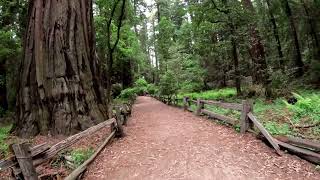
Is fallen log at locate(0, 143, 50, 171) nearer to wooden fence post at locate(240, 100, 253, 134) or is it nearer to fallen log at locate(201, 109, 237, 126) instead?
wooden fence post at locate(240, 100, 253, 134)

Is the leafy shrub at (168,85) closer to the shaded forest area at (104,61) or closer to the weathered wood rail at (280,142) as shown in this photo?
the shaded forest area at (104,61)

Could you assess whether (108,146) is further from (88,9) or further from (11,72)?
(11,72)

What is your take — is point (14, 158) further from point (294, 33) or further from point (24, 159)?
point (294, 33)

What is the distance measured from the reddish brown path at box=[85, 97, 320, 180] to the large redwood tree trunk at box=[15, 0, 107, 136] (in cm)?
174

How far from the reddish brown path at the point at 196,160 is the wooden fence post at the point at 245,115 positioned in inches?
10.7

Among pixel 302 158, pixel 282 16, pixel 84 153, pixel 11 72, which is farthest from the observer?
pixel 282 16

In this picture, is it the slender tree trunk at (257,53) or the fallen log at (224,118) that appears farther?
the slender tree trunk at (257,53)

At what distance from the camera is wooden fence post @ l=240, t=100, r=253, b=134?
840 centimetres

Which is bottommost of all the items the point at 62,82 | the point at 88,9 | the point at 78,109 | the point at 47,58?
the point at 78,109

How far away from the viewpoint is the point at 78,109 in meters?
9.58

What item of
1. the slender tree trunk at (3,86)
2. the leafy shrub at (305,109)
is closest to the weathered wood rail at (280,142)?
the leafy shrub at (305,109)

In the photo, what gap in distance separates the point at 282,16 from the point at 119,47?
47.9 ft

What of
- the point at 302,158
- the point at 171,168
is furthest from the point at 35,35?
the point at 302,158

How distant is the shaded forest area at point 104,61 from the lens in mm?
9398
